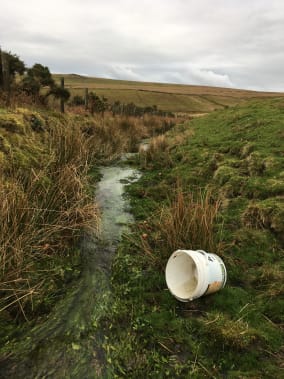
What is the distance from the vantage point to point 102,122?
13.8 meters

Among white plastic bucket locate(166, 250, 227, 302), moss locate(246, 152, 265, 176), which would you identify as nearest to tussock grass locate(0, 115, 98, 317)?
white plastic bucket locate(166, 250, 227, 302)

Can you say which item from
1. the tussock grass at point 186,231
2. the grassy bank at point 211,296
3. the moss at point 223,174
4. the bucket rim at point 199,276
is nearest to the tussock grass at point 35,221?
the grassy bank at point 211,296

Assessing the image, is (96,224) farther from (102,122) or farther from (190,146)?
(102,122)

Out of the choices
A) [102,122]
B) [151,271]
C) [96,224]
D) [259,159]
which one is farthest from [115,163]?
[151,271]

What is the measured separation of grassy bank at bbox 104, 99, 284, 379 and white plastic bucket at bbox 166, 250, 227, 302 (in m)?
0.16

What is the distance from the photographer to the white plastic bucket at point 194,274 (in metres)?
3.63

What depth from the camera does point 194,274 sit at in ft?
14.2

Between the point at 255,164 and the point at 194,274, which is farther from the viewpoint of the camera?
the point at 255,164

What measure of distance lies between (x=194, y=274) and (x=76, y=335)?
1714mm

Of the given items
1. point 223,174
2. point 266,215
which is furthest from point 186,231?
point 223,174

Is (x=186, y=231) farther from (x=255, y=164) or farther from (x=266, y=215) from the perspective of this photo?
(x=255, y=164)

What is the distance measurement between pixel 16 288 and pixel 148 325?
1470 mm

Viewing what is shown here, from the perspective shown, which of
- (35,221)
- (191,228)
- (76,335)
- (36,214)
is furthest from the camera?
(191,228)

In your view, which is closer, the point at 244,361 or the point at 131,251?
the point at 244,361
